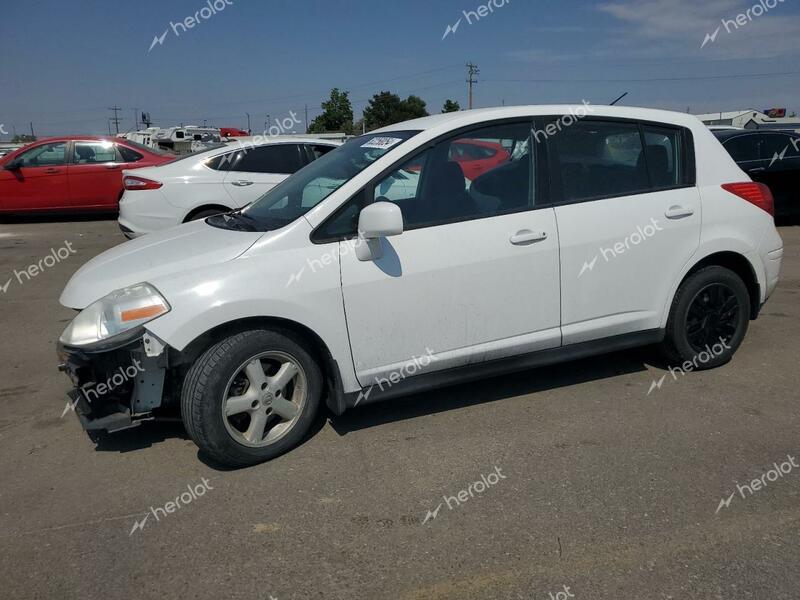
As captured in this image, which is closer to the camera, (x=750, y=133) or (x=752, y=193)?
(x=752, y=193)

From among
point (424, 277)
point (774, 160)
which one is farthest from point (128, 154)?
point (774, 160)

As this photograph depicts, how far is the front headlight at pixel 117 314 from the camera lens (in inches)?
125

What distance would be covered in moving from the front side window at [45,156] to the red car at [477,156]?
1049cm

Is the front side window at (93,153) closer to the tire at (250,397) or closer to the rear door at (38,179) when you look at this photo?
the rear door at (38,179)

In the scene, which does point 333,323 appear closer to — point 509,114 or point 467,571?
point 467,571

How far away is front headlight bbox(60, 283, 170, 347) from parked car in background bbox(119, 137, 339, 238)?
16.3 ft

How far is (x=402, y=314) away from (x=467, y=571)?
1.38 m

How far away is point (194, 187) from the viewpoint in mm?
8094

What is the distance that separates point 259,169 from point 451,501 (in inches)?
250

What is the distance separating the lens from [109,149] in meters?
12.1

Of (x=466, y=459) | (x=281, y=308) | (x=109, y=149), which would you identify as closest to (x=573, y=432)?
(x=466, y=459)

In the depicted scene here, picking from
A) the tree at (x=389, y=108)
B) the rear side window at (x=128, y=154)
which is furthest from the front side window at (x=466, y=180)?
the tree at (x=389, y=108)

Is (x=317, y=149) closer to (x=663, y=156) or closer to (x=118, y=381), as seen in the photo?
(x=663, y=156)

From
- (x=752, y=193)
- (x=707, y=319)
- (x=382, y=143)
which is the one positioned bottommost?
(x=707, y=319)
